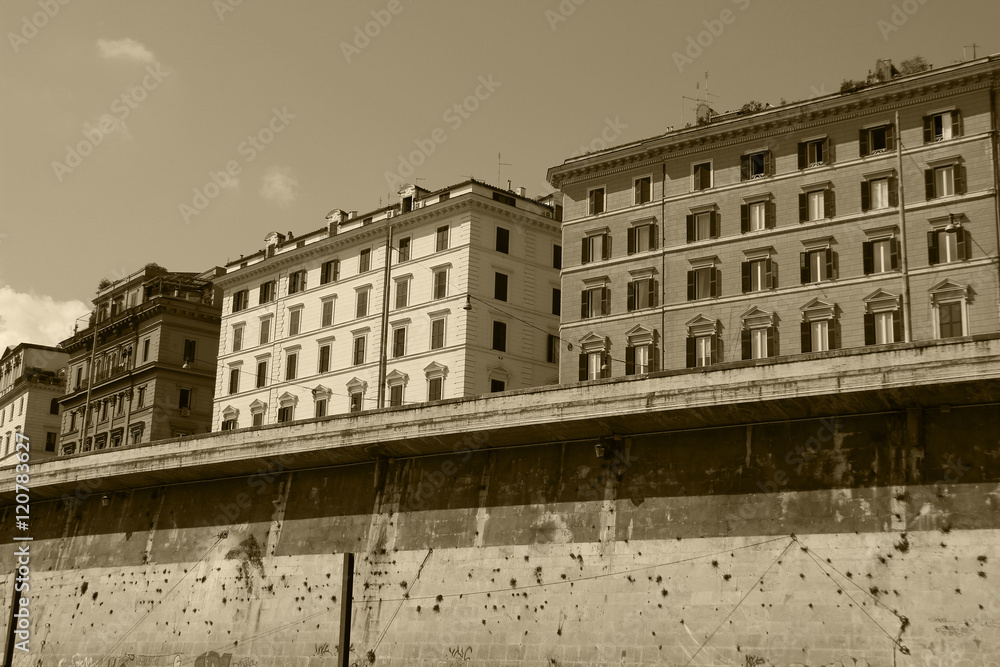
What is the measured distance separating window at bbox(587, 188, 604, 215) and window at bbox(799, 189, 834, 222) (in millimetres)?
9729

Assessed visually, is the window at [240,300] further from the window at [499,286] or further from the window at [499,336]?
the window at [499,336]

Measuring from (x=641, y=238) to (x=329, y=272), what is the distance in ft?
64.9

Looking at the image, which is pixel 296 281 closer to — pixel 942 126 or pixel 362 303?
pixel 362 303

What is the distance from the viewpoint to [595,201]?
5394 cm

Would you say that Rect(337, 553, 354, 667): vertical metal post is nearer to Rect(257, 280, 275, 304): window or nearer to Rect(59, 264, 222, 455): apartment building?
Rect(257, 280, 275, 304): window

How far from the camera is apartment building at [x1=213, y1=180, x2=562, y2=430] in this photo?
56.5m

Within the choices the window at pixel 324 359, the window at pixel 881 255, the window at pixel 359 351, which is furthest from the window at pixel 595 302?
the window at pixel 324 359

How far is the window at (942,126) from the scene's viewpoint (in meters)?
44.6

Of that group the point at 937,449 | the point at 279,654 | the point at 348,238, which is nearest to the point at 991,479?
the point at 937,449

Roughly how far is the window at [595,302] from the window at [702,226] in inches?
181

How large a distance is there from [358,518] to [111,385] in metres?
49.5

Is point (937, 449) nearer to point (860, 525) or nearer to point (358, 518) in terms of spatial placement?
point (860, 525)

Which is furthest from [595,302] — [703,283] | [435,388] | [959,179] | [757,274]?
[959,179]

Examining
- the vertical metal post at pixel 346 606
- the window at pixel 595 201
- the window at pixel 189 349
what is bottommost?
the vertical metal post at pixel 346 606
